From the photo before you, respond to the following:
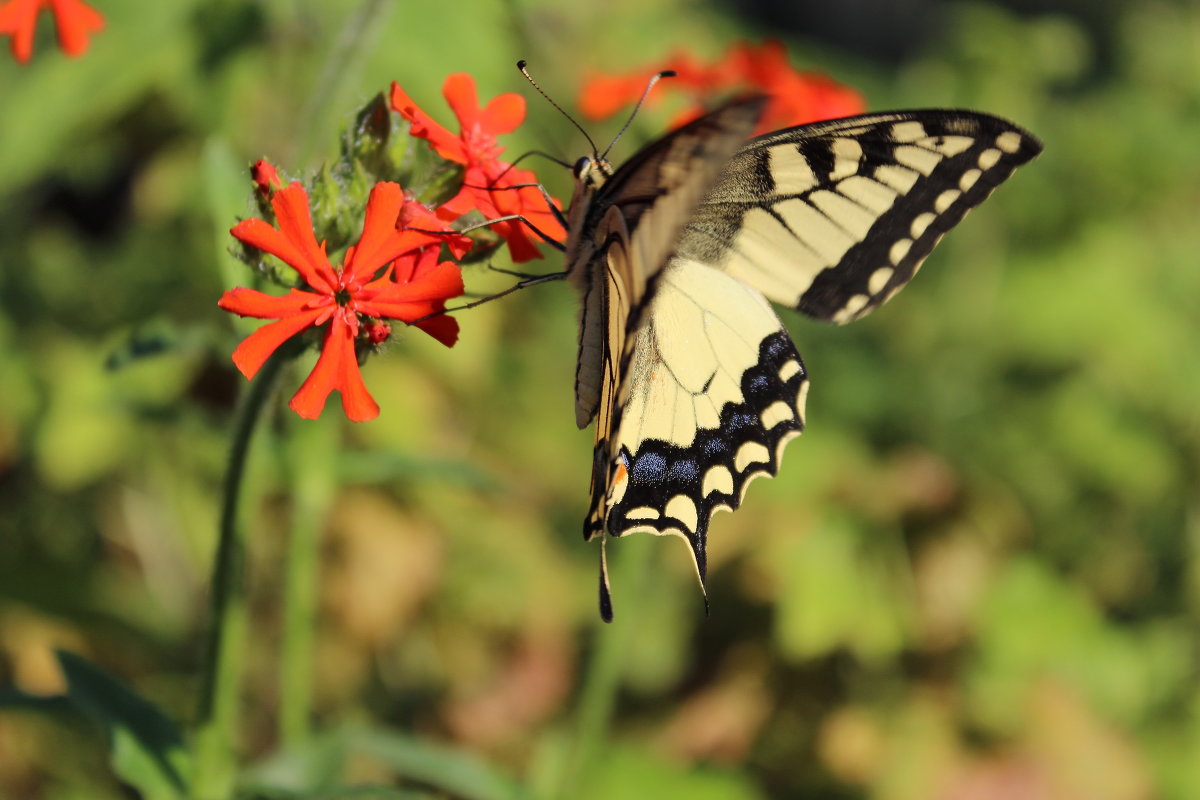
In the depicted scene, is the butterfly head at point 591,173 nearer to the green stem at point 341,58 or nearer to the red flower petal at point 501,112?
the red flower petal at point 501,112

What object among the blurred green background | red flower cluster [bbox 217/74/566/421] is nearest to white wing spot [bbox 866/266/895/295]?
the blurred green background

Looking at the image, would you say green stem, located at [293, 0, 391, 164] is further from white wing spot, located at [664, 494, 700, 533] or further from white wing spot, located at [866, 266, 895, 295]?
white wing spot, located at [866, 266, 895, 295]

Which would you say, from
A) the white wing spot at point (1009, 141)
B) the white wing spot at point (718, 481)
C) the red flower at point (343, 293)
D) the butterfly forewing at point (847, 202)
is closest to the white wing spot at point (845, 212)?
the butterfly forewing at point (847, 202)

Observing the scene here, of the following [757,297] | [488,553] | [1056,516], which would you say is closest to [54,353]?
[488,553]

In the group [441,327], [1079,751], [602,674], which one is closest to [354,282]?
[441,327]

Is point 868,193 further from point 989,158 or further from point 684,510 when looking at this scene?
point 684,510

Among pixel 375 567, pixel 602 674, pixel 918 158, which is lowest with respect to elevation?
pixel 602 674
